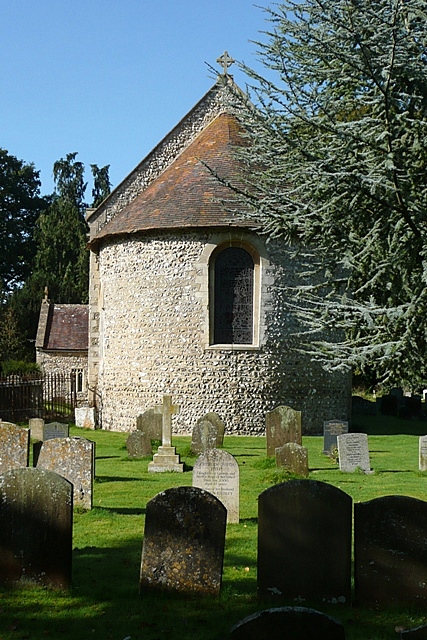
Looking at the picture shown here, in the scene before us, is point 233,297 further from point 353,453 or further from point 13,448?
point 13,448

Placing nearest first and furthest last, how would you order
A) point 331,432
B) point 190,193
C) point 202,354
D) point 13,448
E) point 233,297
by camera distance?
1. point 13,448
2. point 331,432
3. point 202,354
4. point 233,297
5. point 190,193

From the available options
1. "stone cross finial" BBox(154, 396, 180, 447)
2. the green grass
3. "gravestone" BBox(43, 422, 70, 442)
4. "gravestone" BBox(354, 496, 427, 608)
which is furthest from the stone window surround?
"gravestone" BBox(354, 496, 427, 608)

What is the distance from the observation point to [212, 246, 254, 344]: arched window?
20.1m

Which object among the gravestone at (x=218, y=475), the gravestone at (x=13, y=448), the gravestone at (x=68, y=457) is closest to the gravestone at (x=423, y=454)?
the gravestone at (x=218, y=475)

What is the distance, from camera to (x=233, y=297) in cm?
2020

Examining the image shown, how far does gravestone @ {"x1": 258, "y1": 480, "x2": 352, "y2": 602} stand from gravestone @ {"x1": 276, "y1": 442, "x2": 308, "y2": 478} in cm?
608

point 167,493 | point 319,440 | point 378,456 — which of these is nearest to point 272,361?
point 319,440

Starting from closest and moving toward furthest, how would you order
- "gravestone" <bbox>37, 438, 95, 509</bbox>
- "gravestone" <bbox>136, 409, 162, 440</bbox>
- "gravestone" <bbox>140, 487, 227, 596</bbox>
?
"gravestone" <bbox>140, 487, 227, 596</bbox> < "gravestone" <bbox>37, 438, 95, 509</bbox> < "gravestone" <bbox>136, 409, 162, 440</bbox>

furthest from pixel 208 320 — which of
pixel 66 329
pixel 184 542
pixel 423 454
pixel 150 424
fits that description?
pixel 66 329

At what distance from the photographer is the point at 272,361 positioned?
65.5ft

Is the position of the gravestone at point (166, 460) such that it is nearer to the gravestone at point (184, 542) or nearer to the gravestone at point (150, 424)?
the gravestone at point (150, 424)

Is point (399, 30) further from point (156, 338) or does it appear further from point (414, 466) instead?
point (156, 338)

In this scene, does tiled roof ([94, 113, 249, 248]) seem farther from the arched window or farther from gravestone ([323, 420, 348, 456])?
gravestone ([323, 420, 348, 456])

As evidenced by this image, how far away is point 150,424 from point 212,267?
16.3ft
